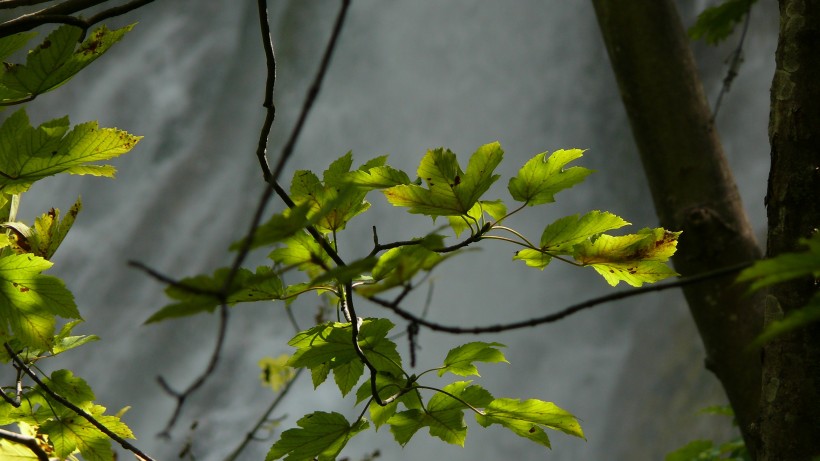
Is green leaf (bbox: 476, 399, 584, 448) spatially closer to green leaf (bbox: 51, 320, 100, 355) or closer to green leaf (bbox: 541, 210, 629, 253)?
green leaf (bbox: 541, 210, 629, 253)

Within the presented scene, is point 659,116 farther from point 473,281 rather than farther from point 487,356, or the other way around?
point 473,281

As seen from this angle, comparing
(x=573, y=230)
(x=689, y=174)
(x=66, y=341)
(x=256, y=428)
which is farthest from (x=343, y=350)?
(x=689, y=174)

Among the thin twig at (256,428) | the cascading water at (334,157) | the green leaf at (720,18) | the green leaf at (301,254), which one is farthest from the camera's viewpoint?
the cascading water at (334,157)

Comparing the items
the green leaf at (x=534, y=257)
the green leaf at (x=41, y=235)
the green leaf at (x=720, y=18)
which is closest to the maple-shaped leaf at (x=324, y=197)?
the green leaf at (x=534, y=257)

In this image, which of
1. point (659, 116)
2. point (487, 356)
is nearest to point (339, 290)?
point (487, 356)

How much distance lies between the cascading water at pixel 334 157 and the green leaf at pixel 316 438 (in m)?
3.28

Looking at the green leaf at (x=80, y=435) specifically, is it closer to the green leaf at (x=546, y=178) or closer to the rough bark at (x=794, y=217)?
the green leaf at (x=546, y=178)

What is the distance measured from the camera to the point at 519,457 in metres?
3.71

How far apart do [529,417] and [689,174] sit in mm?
623

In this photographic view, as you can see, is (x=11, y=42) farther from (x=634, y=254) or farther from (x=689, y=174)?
(x=689, y=174)

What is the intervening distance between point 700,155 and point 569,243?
0.60 metres

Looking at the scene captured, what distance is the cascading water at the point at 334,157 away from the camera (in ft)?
12.5

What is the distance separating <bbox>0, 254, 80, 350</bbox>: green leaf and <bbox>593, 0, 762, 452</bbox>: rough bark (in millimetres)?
760

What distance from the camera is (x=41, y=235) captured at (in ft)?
1.83
